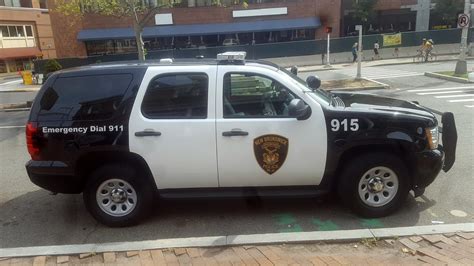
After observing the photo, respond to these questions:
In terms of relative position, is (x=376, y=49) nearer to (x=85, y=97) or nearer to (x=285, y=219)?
(x=285, y=219)

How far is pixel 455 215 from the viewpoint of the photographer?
13.4 ft

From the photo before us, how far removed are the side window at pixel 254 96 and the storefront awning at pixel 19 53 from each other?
4184cm

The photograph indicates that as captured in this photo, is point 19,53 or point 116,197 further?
point 19,53

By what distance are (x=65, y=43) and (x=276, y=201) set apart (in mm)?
39029

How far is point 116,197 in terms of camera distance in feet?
13.4

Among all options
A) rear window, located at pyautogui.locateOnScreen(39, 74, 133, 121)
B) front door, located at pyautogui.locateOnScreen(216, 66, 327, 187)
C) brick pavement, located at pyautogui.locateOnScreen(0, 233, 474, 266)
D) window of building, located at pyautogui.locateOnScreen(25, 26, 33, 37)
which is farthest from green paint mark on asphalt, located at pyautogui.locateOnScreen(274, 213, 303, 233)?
window of building, located at pyautogui.locateOnScreen(25, 26, 33, 37)

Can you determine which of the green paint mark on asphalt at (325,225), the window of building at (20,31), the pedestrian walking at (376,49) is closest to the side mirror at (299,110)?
the green paint mark on asphalt at (325,225)

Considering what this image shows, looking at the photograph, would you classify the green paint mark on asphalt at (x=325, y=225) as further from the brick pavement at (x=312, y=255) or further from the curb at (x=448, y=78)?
the curb at (x=448, y=78)

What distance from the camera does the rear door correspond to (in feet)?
12.8

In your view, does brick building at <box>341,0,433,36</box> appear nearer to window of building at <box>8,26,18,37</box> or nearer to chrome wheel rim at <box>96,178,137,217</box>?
window of building at <box>8,26,18,37</box>

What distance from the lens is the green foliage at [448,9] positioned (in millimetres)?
39969

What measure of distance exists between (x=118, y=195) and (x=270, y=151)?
169 centimetres

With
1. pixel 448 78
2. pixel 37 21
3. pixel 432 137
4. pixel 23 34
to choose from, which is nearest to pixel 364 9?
pixel 448 78

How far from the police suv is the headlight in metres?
0.01
